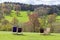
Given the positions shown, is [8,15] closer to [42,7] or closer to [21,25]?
[21,25]

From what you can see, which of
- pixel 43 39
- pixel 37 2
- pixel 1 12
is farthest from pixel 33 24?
pixel 43 39

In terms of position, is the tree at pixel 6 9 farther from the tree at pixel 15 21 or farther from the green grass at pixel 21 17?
the tree at pixel 15 21

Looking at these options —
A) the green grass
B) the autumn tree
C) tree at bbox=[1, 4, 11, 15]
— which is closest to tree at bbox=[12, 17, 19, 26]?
the green grass

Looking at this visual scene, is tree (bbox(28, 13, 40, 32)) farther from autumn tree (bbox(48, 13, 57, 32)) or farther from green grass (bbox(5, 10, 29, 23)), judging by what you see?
autumn tree (bbox(48, 13, 57, 32))

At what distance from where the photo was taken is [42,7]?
11.4 meters

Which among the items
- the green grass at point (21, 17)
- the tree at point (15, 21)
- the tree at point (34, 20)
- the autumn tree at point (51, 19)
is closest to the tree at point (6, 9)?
the green grass at point (21, 17)

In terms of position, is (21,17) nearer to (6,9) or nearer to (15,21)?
(15,21)

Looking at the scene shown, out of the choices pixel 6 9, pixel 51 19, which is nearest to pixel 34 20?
pixel 51 19

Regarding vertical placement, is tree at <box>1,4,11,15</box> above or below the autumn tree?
above

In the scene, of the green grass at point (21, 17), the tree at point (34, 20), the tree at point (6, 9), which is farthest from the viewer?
the tree at point (6, 9)

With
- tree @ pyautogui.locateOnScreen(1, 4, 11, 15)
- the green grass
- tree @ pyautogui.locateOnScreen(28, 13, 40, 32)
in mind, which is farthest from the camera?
tree @ pyautogui.locateOnScreen(1, 4, 11, 15)

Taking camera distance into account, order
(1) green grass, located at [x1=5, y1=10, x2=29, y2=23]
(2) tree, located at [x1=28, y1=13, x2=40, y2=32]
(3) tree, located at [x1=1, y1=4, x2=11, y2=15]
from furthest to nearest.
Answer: (3) tree, located at [x1=1, y1=4, x2=11, y2=15] → (2) tree, located at [x1=28, y1=13, x2=40, y2=32] → (1) green grass, located at [x1=5, y1=10, x2=29, y2=23]

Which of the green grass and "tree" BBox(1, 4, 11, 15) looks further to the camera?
"tree" BBox(1, 4, 11, 15)

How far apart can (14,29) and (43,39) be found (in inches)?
87.2
